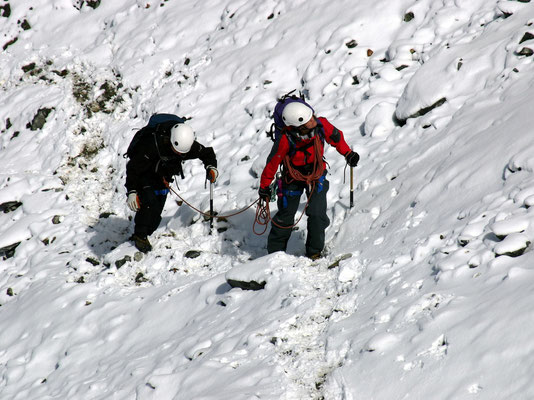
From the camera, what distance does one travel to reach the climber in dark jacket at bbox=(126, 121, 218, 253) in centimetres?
838

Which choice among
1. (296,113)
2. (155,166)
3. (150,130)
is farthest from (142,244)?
(296,113)

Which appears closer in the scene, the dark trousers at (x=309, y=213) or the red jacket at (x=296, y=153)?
the red jacket at (x=296, y=153)

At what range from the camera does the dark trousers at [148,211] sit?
888 centimetres

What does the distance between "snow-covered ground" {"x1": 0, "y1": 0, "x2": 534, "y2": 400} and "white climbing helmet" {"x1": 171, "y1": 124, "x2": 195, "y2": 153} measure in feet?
4.62

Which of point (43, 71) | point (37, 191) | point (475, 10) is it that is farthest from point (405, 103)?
point (43, 71)

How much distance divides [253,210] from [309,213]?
68.8 inches

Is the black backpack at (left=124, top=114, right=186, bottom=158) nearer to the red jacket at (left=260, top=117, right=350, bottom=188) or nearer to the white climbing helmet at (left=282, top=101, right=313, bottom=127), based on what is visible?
the red jacket at (left=260, top=117, right=350, bottom=188)

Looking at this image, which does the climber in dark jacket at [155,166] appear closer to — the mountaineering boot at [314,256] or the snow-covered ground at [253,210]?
the snow-covered ground at [253,210]

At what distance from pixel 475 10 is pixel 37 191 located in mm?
8535

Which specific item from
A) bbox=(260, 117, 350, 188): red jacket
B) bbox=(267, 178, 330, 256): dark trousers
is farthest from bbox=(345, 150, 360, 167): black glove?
bbox=(267, 178, 330, 256): dark trousers

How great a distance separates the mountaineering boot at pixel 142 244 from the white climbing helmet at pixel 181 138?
153cm

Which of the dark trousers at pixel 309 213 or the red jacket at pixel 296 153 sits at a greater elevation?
the red jacket at pixel 296 153

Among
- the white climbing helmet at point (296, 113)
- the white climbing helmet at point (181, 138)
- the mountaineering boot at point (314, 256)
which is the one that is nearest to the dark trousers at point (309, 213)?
the mountaineering boot at point (314, 256)

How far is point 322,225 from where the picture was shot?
7.61 metres
